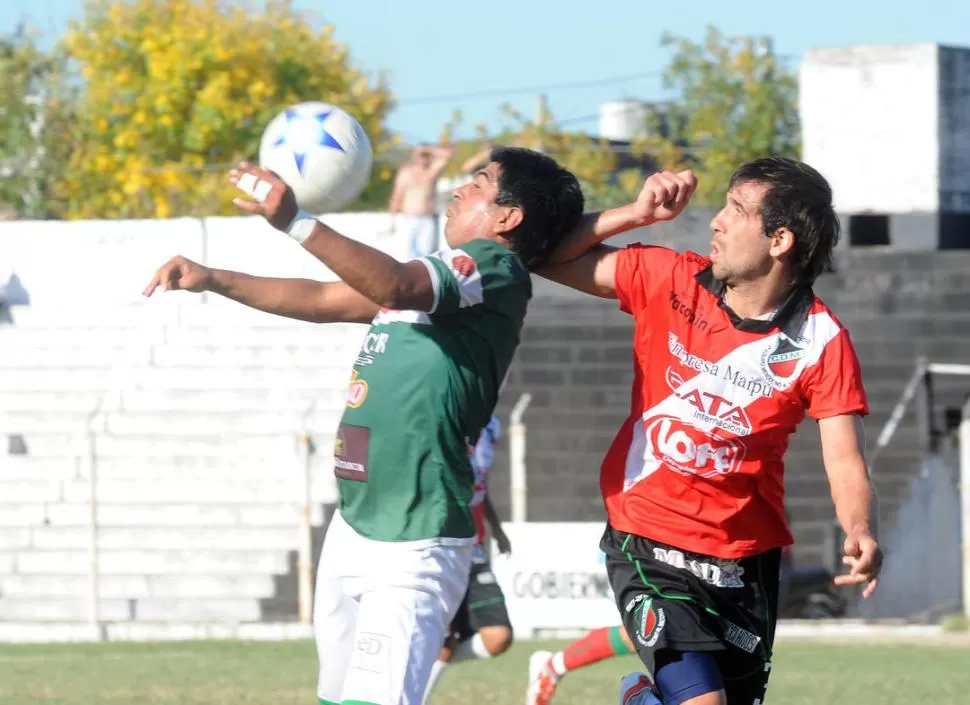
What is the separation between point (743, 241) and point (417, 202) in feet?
43.6

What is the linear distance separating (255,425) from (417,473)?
44.6ft

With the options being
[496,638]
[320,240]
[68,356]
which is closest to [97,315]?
[68,356]

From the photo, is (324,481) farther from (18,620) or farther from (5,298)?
(5,298)

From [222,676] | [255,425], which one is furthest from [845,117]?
[222,676]

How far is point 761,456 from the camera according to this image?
4.96 metres

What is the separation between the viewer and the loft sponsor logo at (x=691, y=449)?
492cm

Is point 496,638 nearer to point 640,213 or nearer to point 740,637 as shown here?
point 740,637

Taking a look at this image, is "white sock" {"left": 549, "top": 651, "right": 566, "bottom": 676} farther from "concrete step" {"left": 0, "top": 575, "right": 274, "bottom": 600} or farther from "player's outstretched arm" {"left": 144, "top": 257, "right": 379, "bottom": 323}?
"concrete step" {"left": 0, "top": 575, "right": 274, "bottom": 600}

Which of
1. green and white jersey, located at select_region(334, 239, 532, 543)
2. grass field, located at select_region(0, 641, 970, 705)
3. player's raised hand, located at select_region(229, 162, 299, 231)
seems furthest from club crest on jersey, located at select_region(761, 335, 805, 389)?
grass field, located at select_region(0, 641, 970, 705)

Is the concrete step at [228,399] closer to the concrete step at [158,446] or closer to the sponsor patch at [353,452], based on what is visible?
the concrete step at [158,446]

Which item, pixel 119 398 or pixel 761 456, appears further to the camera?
pixel 119 398

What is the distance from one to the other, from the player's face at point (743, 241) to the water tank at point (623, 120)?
2086 inches

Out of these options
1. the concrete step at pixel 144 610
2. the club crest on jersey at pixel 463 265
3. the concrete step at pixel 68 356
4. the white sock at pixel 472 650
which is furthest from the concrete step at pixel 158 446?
the club crest on jersey at pixel 463 265

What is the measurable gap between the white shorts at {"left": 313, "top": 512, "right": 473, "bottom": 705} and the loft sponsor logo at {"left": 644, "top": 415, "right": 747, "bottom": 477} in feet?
1.95
